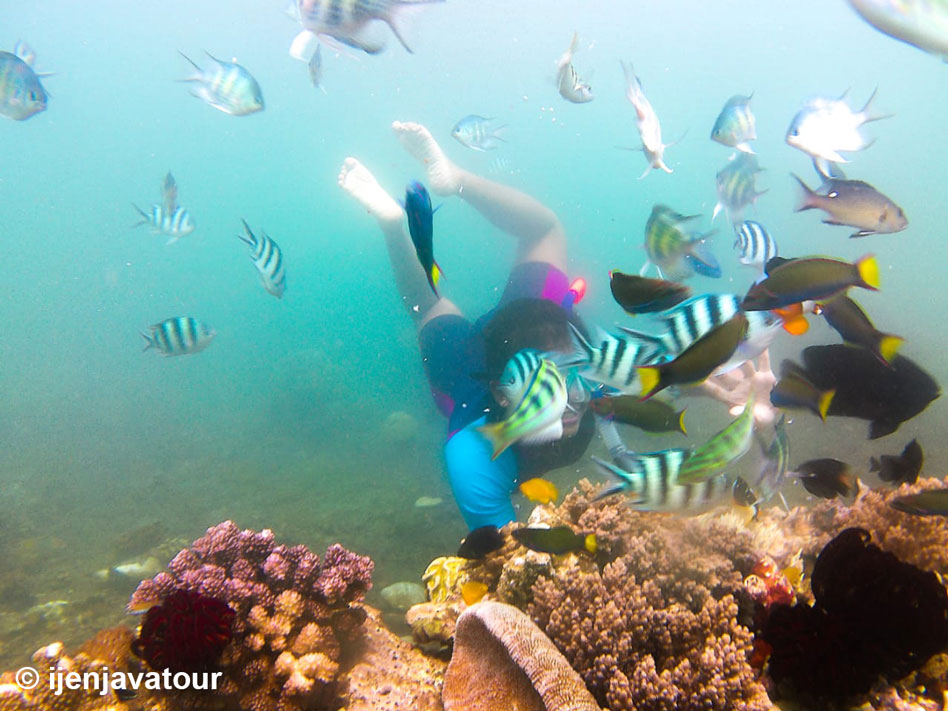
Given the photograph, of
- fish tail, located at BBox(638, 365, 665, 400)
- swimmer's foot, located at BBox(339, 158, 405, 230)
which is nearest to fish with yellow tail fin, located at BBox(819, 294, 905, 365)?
fish tail, located at BBox(638, 365, 665, 400)

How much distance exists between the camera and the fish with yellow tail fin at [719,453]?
2121mm

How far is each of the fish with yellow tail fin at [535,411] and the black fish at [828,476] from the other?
6.29 ft

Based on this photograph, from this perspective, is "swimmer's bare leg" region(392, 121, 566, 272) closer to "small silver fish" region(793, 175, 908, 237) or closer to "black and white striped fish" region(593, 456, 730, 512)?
"small silver fish" region(793, 175, 908, 237)

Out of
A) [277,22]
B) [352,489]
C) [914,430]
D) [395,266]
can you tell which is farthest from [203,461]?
[277,22]

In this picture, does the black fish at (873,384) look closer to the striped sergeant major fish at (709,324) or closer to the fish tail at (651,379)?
the striped sergeant major fish at (709,324)

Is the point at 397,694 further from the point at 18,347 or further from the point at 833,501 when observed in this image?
the point at 18,347

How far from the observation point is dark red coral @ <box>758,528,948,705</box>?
2033 mm

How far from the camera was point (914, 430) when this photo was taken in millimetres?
9633

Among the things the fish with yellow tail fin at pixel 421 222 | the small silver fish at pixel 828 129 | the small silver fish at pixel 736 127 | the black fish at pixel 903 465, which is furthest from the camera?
the small silver fish at pixel 736 127

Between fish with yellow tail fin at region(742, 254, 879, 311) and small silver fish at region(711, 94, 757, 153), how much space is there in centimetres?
291

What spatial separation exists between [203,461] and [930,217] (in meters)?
89.7

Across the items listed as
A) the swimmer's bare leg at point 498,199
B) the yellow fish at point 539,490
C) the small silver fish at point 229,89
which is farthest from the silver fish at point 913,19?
the swimmer's bare leg at point 498,199

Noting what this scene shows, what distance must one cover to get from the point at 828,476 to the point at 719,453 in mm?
1580

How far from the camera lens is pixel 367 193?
369 inches
